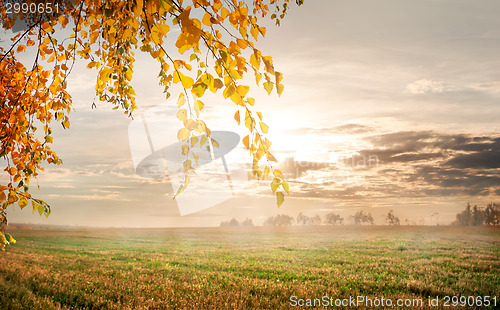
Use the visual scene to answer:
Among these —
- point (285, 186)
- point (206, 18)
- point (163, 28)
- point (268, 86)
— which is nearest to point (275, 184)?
point (285, 186)

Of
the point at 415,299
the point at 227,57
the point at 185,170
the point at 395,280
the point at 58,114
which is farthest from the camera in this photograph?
the point at 395,280

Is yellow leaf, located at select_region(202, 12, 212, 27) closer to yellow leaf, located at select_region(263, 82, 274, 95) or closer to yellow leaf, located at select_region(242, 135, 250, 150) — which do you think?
yellow leaf, located at select_region(263, 82, 274, 95)

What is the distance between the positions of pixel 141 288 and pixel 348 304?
18.5 ft

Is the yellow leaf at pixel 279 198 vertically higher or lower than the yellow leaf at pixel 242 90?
lower

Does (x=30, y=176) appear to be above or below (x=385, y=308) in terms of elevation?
above

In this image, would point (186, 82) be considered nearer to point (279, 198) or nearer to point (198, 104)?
point (198, 104)

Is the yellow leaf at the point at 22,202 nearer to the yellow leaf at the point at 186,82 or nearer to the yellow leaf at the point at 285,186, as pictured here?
the yellow leaf at the point at 186,82

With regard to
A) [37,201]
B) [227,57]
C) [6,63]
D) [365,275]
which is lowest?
[365,275]

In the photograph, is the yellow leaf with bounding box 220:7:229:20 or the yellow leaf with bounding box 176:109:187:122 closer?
the yellow leaf with bounding box 220:7:229:20

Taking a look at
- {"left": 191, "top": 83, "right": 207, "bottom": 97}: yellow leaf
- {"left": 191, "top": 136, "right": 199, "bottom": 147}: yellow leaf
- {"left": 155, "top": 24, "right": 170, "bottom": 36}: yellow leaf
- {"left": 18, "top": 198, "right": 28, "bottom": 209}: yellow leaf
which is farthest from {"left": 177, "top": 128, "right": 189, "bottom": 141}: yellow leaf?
{"left": 18, "top": 198, "right": 28, "bottom": 209}: yellow leaf

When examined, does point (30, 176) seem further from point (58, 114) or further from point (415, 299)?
point (415, 299)

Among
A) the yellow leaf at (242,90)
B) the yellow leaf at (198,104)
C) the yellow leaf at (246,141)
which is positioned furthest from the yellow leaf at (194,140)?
the yellow leaf at (242,90)

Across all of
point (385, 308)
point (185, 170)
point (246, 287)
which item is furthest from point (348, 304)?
point (185, 170)

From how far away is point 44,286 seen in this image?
9.46 metres
